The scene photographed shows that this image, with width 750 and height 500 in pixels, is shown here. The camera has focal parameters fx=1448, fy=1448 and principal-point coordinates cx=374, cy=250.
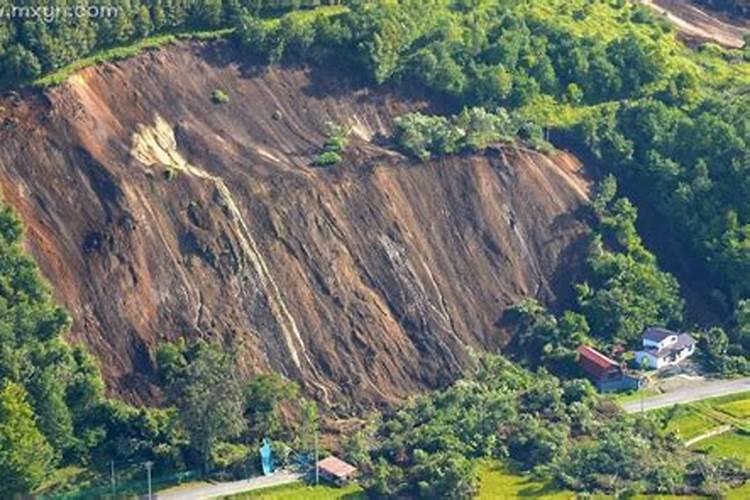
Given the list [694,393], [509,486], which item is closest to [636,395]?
[694,393]

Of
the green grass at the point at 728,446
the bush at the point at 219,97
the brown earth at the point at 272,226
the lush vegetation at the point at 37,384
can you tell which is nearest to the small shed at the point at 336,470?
the brown earth at the point at 272,226

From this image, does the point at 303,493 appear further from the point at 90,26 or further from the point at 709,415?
the point at 90,26

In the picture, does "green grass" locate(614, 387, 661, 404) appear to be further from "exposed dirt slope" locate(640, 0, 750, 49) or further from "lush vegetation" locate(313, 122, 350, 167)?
"exposed dirt slope" locate(640, 0, 750, 49)

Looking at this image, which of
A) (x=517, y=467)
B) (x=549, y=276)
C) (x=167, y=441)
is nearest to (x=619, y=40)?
(x=549, y=276)

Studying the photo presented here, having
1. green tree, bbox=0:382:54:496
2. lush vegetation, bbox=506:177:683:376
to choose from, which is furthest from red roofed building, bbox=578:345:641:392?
green tree, bbox=0:382:54:496

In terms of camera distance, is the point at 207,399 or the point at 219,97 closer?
the point at 207,399
